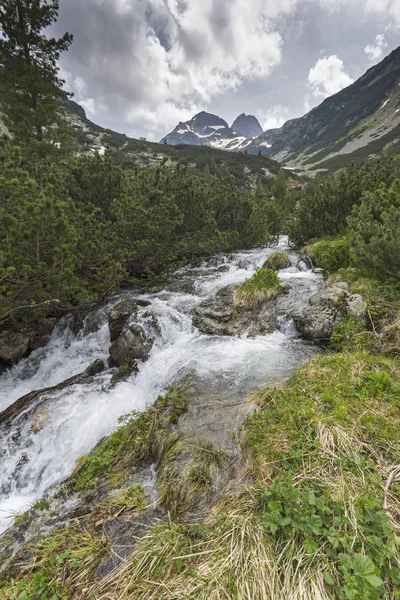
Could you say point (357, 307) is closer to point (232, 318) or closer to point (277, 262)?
point (232, 318)

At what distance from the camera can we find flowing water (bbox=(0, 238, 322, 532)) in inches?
193

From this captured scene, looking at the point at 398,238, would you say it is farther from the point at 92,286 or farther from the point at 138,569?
the point at 92,286

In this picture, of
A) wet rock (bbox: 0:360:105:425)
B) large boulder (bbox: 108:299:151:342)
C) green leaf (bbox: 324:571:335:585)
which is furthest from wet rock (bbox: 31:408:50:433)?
green leaf (bbox: 324:571:335:585)

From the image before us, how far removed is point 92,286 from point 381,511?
8954 millimetres

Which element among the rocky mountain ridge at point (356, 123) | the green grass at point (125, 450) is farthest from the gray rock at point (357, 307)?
the rocky mountain ridge at point (356, 123)

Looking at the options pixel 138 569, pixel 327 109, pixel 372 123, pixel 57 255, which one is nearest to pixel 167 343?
pixel 57 255

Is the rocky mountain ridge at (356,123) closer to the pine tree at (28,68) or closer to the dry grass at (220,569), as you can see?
the pine tree at (28,68)

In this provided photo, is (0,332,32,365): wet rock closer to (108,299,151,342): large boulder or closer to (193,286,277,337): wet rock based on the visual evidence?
(108,299,151,342): large boulder

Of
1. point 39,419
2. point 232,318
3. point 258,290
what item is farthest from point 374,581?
point 258,290

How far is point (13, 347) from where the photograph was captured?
8.27m

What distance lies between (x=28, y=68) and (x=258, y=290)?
52.5 ft

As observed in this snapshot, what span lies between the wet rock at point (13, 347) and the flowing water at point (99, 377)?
11.7 inches

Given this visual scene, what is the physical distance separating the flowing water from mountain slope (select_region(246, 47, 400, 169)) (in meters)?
107

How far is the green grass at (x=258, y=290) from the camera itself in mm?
9180
